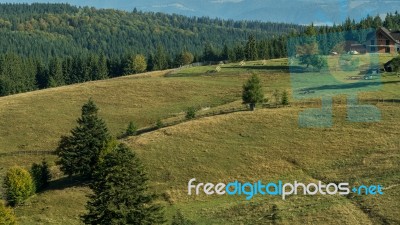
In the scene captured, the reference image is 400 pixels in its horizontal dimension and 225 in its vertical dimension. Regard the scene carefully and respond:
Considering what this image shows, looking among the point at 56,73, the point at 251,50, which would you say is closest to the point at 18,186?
the point at 251,50

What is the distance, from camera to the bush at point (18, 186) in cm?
5431

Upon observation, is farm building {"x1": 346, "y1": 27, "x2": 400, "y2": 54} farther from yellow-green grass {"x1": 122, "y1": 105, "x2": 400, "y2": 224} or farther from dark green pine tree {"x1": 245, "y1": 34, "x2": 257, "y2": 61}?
yellow-green grass {"x1": 122, "y1": 105, "x2": 400, "y2": 224}

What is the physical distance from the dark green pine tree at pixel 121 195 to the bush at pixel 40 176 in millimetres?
25924

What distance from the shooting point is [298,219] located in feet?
146

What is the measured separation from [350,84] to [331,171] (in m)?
39.4

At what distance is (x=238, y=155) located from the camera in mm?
60156

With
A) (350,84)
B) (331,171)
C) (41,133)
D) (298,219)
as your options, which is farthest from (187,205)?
(350,84)

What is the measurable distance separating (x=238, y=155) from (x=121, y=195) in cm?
2834

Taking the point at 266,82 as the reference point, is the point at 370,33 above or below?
above

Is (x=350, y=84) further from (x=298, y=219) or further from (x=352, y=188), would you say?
(x=298, y=219)

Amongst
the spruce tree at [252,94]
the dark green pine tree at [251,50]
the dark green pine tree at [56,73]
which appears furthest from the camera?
the dark green pine tree at [56,73]
